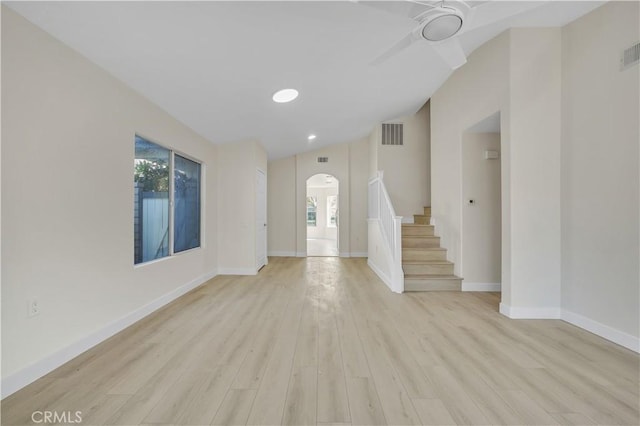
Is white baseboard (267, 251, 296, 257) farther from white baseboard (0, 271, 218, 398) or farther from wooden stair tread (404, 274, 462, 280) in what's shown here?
white baseboard (0, 271, 218, 398)

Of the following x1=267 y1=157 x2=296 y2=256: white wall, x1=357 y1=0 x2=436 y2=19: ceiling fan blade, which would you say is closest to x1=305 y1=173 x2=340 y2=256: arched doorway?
x1=267 y1=157 x2=296 y2=256: white wall

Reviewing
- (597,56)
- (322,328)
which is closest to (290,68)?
(322,328)

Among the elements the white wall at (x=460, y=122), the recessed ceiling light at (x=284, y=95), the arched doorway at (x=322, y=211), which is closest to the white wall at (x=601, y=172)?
the white wall at (x=460, y=122)

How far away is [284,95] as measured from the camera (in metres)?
3.64

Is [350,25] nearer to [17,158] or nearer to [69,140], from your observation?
[69,140]

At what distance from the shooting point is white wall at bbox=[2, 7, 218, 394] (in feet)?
5.65

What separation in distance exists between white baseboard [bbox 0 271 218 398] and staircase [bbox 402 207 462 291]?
11.1 feet

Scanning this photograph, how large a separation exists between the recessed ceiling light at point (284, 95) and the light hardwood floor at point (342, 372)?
2.75 meters

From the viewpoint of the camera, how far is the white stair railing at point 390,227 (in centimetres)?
406

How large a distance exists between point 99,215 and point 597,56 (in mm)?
4896

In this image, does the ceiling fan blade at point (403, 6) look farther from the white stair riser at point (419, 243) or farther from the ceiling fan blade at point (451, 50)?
the white stair riser at point (419, 243)

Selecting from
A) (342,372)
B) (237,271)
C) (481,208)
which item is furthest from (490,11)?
(237,271)

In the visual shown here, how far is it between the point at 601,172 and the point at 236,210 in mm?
4953

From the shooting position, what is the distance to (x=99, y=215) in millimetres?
2400
